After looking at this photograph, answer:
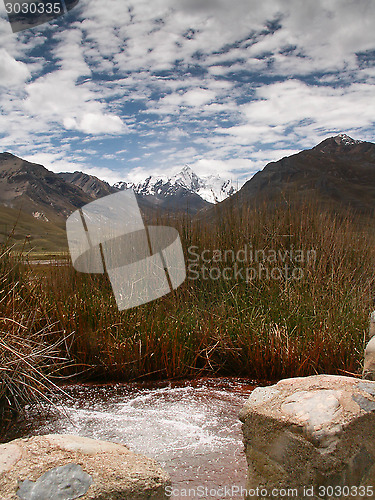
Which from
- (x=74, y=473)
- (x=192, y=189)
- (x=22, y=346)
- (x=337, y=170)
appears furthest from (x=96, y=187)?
(x=337, y=170)

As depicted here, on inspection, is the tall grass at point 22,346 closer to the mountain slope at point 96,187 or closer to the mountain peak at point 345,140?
the mountain slope at point 96,187

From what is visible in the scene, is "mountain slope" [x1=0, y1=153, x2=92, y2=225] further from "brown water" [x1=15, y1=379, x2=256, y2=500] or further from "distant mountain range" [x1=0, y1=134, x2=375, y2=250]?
"brown water" [x1=15, y1=379, x2=256, y2=500]

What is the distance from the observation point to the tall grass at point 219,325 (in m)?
3.15

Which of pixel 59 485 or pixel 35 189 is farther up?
pixel 35 189

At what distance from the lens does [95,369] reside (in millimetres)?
3217

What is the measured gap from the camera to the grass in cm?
312
